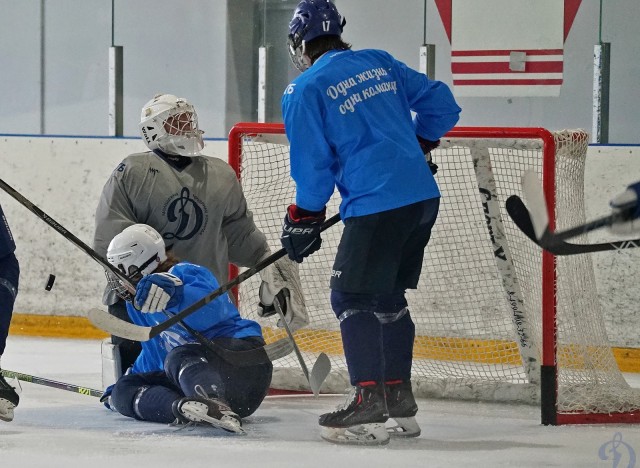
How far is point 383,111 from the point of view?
11.0ft

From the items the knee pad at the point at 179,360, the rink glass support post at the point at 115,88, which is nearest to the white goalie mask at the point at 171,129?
the knee pad at the point at 179,360

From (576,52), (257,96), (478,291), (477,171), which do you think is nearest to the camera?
(477,171)

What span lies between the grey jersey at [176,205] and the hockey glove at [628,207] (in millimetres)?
1746

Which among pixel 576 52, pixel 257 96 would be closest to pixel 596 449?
pixel 576 52

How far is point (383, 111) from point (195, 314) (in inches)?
32.0

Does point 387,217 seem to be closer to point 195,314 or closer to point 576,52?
point 195,314

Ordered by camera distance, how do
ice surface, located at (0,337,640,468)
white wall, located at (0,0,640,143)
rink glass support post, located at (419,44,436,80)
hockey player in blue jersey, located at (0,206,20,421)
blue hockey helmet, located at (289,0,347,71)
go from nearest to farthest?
1. ice surface, located at (0,337,640,468)
2. blue hockey helmet, located at (289,0,347,71)
3. hockey player in blue jersey, located at (0,206,20,421)
4. rink glass support post, located at (419,44,436,80)
5. white wall, located at (0,0,640,143)

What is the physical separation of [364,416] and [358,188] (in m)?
0.57

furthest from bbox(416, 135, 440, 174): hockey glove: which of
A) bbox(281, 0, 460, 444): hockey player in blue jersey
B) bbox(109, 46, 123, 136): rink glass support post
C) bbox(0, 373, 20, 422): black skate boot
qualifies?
bbox(109, 46, 123, 136): rink glass support post

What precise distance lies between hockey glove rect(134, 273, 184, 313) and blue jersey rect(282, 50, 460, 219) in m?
0.49

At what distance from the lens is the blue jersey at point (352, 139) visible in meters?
3.26

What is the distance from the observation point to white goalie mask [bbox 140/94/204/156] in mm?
4082

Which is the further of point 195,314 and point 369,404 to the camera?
point 195,314

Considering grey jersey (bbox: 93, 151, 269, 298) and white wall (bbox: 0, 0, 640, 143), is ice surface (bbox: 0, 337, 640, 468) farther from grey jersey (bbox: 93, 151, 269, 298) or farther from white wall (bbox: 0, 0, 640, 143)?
white wall (bbox: 0, 0, 640, 143)
